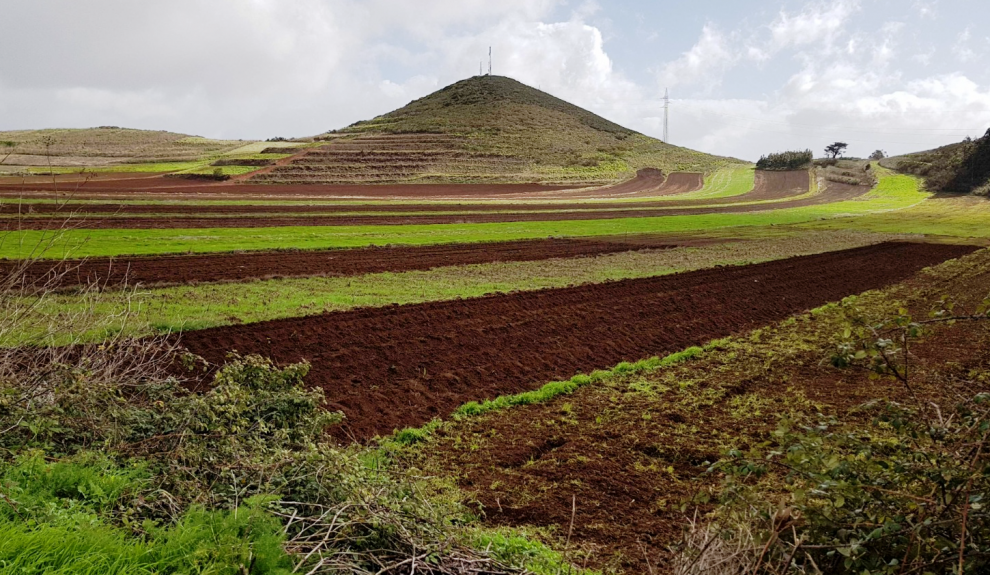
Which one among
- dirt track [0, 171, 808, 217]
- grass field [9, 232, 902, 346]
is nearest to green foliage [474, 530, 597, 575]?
grass field [9, 232, 902, 346]

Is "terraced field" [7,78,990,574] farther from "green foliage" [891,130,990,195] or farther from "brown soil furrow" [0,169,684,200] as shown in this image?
"green foliage" [891,130,990,195]

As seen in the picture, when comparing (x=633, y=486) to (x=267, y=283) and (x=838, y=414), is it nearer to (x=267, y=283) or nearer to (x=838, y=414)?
(x=838, y=414)

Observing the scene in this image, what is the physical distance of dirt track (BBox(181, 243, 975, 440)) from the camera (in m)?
11.3

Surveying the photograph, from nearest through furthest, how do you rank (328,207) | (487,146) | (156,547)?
(156,547)
(328,207)
(487,146)

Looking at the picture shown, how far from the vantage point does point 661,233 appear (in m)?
40.3

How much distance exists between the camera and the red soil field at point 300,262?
19.3 m

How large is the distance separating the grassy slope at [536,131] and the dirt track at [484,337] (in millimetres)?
73501

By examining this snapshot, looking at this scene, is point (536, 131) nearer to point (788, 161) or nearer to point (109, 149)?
point (788, 161)

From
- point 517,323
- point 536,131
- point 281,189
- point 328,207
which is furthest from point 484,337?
point 536,131

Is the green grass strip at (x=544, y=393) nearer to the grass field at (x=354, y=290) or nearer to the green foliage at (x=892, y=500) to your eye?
the grass field at (x=354, y=290)

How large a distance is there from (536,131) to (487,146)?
66.4 feet

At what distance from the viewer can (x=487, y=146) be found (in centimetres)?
10344

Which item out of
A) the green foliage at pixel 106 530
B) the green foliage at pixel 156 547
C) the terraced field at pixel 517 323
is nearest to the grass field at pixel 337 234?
the terraced field at pixel 517 323

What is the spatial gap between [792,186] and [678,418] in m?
94.1
